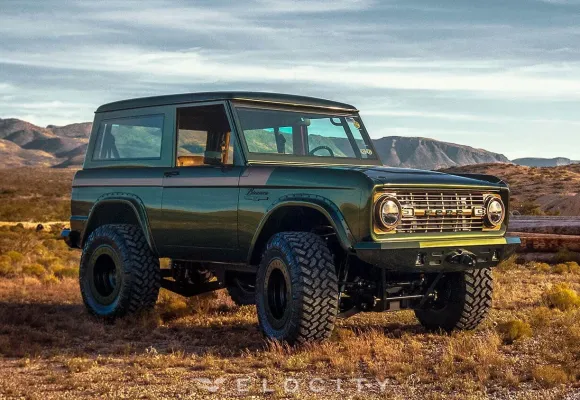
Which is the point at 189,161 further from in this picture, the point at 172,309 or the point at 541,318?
the point at 541,318

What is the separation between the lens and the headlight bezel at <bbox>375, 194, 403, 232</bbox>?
278 inches

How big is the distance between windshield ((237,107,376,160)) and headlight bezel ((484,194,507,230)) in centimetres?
172

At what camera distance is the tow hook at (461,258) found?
7.39 metres

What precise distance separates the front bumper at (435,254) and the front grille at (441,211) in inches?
6.8

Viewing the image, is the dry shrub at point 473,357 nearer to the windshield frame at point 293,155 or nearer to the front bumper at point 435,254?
the front bumper at point 435,254

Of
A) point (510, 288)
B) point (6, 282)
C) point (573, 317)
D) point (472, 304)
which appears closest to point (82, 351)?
point (472, 304)

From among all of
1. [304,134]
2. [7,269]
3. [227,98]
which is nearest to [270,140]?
[304,134]

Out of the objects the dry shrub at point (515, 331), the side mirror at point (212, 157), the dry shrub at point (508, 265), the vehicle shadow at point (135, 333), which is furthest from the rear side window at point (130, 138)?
the dry shrub at point (508, 265)

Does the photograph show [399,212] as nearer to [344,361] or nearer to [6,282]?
[344,361]

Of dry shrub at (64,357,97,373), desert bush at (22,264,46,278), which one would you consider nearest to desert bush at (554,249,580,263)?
desert bush at (22,264,46,278)

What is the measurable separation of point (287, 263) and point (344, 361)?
106 cm

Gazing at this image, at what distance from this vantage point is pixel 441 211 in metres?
7.48

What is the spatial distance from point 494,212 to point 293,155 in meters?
2.23

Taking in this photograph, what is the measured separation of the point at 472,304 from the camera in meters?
8.48
